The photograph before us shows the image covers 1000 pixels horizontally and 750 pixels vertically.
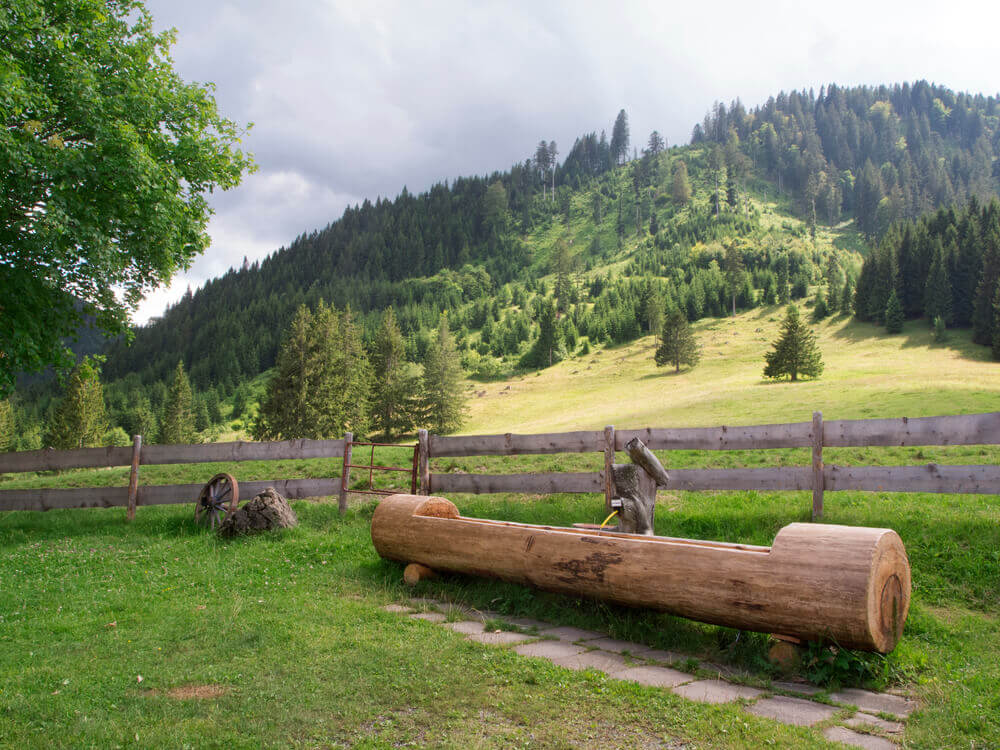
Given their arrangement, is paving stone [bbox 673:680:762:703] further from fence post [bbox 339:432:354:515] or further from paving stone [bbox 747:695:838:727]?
fence post [bbox 339:432:354:515]

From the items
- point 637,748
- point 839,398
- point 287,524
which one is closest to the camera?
point 637,748

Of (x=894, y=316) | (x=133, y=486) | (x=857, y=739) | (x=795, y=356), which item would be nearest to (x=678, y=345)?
(x=795, y=356)

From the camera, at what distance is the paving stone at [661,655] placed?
4.74m

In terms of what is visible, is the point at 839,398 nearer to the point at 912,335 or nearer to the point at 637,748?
the point at 637,748

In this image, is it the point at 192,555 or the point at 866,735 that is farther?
the point at 192,555

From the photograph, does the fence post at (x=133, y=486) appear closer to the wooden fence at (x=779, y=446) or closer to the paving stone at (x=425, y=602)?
the wooden fence at (x=779, y=446)

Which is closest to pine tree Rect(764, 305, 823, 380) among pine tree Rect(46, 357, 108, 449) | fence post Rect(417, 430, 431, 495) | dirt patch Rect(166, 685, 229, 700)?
fence post Rect(417, 430, 431, 495)

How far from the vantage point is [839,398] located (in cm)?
3441

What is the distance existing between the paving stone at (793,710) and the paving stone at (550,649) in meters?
1.52

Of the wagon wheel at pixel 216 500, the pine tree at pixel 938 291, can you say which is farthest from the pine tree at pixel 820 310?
the wagon wheel at pixel 216 500

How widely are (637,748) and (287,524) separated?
7.99 m

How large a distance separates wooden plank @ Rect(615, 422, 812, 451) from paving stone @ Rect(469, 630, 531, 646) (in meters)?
3.89

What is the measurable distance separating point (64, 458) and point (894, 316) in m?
78.5

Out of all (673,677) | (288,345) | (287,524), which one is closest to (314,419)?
(288,345)
